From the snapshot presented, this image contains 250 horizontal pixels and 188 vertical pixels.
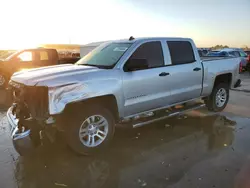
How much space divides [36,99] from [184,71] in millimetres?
3242

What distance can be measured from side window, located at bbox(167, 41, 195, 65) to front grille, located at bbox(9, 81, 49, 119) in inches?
114

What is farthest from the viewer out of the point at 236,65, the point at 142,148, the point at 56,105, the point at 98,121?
the point at 236,65

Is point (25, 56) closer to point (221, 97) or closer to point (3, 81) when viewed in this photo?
point (3, 81)

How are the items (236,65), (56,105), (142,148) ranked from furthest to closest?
(236,65) → (142,148) → (56,105)

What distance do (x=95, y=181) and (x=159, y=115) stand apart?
2.22 metres

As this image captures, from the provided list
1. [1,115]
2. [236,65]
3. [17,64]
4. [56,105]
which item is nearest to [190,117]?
[236,65]

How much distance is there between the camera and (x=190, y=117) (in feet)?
21.8

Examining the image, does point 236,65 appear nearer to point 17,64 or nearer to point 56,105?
point 56,105

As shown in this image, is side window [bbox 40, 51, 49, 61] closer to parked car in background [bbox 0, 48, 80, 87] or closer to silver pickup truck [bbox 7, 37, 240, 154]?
parked car in background [bbox 0, 48, 80, 87]

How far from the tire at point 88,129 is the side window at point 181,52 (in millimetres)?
2080

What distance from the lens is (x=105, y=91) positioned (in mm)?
4242

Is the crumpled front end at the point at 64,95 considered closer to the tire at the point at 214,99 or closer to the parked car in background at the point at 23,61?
the tire at the point at 214,99

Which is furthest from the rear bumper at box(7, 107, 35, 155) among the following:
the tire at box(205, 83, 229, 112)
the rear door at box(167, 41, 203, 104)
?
the tire at box(205, 83, 229, 112)

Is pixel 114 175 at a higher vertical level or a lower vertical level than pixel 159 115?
lower
